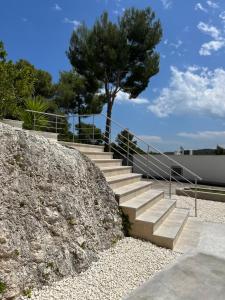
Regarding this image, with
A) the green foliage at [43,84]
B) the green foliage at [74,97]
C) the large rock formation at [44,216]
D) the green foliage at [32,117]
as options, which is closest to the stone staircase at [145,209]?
the large rock formation at [44,216]

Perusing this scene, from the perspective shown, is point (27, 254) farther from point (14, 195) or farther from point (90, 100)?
point (90, 100)

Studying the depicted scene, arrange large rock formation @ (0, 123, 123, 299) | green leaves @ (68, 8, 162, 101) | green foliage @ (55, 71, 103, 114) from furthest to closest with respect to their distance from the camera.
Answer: green foliage @ (55, 71, 103, 114)
green leaves @ (68, 8, 162, 101)
large rock formation @ (0, 123, 123, 299)

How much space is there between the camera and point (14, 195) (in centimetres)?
310

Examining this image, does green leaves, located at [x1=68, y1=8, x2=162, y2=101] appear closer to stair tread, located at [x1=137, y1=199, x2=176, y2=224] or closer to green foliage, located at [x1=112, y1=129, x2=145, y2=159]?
green foliage, located at [x1=112, y1=129, x2=145, y2=159]

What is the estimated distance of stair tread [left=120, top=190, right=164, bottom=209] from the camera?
487 cm

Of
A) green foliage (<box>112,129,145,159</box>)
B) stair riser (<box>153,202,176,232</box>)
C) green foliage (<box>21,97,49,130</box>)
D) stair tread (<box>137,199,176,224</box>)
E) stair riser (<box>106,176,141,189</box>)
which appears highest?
green foliage (<box>21,97,49,130</box>)

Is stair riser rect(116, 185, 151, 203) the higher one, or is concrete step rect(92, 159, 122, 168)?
concrete step rect(92, 159, 122, 168)

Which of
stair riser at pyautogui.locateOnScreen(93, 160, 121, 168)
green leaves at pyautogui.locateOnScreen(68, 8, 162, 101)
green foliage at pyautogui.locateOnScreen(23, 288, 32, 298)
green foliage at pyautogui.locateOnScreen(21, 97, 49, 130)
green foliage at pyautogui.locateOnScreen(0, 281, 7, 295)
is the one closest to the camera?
green foliage at pyautogui.locateOnScreen(0, 281, 7, 295)

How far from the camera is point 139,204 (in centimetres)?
499

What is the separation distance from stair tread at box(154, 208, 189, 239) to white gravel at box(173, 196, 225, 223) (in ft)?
2.50

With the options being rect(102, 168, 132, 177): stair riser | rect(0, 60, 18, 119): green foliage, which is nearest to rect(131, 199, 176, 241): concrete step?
rect(102, 168, 132, 177): stair riser

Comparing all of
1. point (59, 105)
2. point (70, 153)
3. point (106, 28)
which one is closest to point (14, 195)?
point (70, 153)

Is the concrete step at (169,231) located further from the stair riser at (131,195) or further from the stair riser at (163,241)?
the stair riser at (131,195)

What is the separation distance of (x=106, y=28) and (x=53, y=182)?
1095cm
